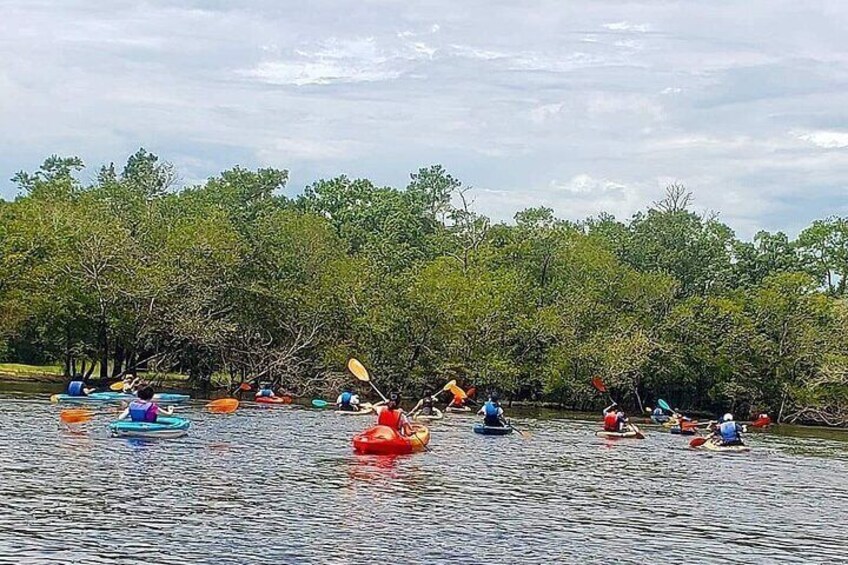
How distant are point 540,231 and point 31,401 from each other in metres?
41.2

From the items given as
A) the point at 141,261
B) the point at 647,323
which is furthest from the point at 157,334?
the point at 647,323

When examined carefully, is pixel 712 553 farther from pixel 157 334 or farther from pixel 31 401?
pixel 157 334

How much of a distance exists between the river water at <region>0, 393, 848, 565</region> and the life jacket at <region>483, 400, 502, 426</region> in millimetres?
2226

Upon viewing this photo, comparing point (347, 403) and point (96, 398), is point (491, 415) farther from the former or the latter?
point (96, 398)

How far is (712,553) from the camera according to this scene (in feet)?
62.3

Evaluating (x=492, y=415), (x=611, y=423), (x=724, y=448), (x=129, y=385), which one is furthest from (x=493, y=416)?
(x=129, y=385)

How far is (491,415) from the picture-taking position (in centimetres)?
3962

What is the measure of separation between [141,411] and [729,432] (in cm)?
1962

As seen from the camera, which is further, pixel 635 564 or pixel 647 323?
pixel 647 323

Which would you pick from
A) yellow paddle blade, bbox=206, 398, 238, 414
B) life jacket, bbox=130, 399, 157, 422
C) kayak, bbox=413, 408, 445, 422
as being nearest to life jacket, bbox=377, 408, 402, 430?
life jacket, bbox=130, 399, 157, 422

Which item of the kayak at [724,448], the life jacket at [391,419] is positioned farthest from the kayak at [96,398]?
the kayak at [724,448]

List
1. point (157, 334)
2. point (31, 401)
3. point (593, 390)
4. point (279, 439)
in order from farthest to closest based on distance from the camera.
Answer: point (593, 390)
point (157, 334)
point (31, 401)
point (279, 439)

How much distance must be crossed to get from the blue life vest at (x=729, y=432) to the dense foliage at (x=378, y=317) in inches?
810

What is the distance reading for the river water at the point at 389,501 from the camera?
1769cm
